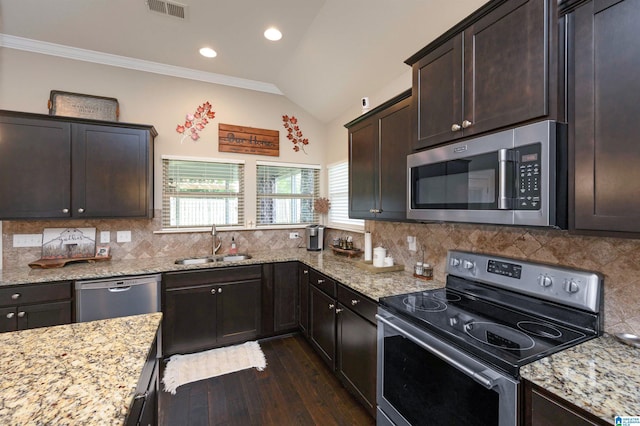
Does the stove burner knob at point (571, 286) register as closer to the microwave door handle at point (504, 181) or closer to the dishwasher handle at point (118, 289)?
the microwave door handle at point (504, 181)

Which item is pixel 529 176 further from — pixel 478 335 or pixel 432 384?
pixel 432 384

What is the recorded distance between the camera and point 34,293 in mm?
2322

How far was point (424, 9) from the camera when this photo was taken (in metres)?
1.92

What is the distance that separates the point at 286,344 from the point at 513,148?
2.86m

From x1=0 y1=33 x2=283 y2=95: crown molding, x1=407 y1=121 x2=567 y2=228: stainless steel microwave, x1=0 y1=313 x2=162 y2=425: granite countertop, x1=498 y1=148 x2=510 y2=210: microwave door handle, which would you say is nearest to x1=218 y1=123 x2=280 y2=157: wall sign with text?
x1=0 y1=33 x2=283 y2=95: crown molding

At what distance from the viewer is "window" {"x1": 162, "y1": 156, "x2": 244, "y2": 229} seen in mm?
3359

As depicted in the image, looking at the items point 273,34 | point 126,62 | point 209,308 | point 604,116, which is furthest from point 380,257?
point 126,62

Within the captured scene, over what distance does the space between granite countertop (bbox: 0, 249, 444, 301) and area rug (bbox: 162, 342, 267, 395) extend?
0.89 meters

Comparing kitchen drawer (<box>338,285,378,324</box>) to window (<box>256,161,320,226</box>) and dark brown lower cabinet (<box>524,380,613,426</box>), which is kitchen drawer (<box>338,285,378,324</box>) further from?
window (<box>256,161,320,226</box>)

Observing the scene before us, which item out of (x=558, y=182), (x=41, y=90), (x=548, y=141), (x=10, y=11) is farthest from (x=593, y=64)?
(x=41, y=90)

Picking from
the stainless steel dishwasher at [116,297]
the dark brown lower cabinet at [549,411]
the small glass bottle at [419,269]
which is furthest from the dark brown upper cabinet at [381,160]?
the stainless steel dishwasher at [116,297]

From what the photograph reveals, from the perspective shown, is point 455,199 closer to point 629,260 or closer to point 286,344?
point 629,260

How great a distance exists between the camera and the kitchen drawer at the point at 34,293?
7.40 ft

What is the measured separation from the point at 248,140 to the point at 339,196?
4.60 feet
